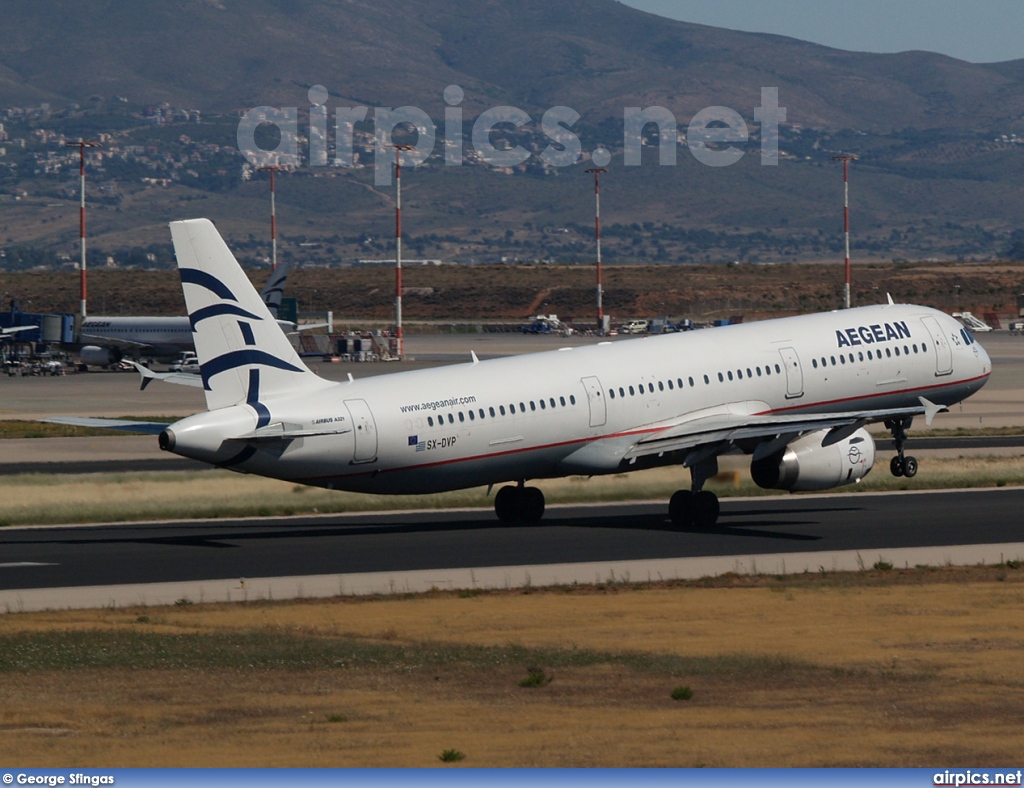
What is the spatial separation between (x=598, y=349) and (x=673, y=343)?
2296 mm

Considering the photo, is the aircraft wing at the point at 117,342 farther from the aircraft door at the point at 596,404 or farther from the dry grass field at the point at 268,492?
the aircraft door at the point at 596,404

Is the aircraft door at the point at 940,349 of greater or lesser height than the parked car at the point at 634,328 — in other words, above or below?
above

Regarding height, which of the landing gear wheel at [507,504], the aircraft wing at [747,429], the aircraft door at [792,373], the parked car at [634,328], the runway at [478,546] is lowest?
the runway at [478,546]

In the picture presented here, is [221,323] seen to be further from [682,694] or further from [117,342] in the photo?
[117,342]

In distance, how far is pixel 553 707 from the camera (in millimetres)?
23469

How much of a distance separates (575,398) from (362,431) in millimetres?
6348

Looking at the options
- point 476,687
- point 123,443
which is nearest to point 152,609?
point 476,687

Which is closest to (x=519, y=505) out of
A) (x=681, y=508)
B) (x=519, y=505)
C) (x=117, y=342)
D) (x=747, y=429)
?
(x=519, y=505)

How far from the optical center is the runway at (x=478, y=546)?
36.9 metres

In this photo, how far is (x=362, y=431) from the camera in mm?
40719

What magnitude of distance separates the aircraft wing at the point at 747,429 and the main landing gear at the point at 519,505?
3.46 m

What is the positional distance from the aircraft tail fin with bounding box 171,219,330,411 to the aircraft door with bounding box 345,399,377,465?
6.73ft

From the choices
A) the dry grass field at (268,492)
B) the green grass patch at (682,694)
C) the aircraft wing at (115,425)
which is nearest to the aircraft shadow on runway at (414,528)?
the dry grass field at (268,492)

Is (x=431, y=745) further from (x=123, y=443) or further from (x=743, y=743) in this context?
(x=123, y=443)
